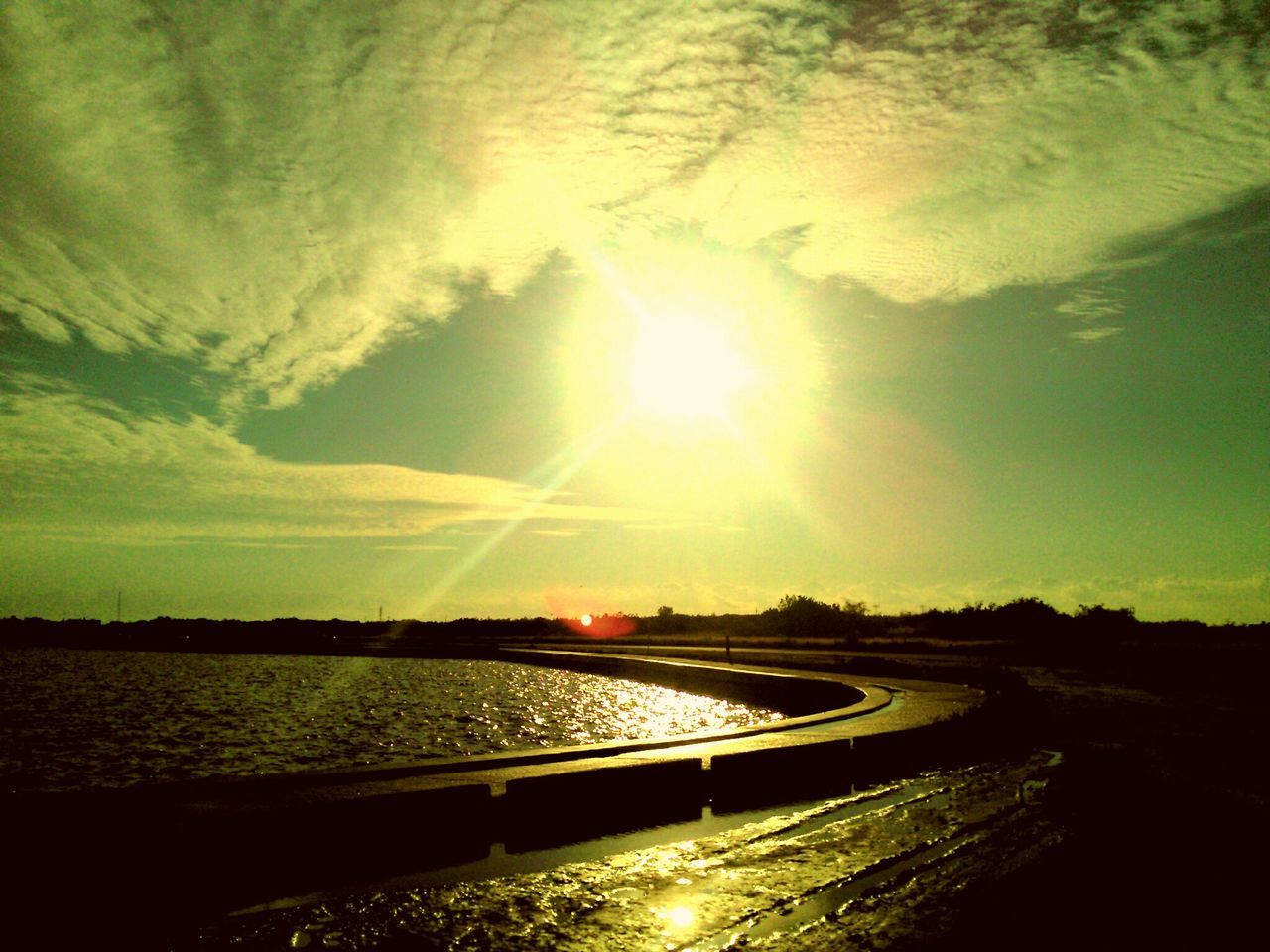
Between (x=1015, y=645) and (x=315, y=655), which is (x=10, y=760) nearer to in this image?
(x=1015, y=645)

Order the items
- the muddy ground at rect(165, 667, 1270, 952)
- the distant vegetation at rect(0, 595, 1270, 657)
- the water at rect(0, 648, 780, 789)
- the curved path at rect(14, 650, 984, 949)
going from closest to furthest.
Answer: the muddy ground at rect(165, 667, 1270, 952), the curved path at rect(14, 650, 984, 949), the water at rect(0, 648, 780, 789), the distant vegetation at rect(0, 595, 1270, 657)

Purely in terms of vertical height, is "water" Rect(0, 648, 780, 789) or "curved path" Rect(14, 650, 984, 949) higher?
"curved path" Rect(14, 650, 984, 949)

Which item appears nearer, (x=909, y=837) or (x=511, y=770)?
(x=909, y=837)

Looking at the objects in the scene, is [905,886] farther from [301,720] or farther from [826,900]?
[301,720]

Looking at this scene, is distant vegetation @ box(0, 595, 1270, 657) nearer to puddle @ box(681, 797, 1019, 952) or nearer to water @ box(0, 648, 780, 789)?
water @ box(0, 648, 780, 789)

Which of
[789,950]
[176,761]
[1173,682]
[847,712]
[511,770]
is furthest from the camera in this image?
[1173,682]

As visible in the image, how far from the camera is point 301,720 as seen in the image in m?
21.7

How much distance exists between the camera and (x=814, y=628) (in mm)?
71812

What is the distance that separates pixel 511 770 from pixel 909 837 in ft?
12.8

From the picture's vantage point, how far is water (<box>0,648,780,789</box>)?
14891 millimetres

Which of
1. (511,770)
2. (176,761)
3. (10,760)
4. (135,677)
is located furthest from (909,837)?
(135,677)

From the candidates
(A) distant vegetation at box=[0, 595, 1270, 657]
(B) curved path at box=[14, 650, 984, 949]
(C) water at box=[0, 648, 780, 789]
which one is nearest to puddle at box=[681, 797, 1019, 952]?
(B) curved path at box=[14, 650, 984, 949]

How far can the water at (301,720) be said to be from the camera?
14891 mm

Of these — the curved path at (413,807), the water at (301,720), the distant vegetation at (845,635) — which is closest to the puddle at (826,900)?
the curved path at (413,807)
